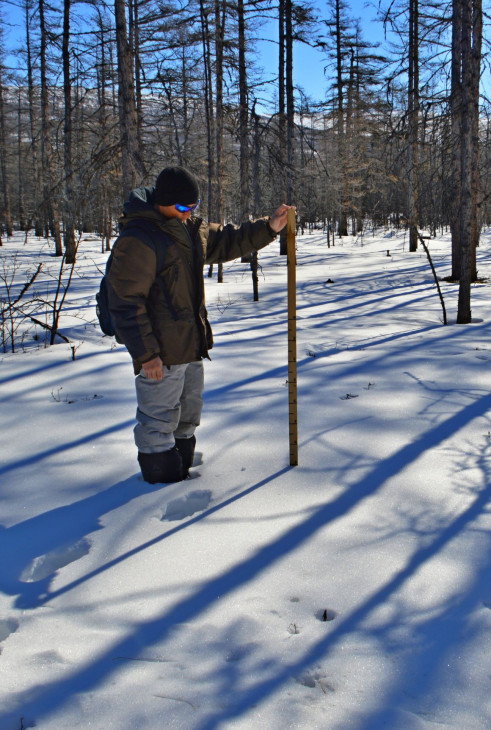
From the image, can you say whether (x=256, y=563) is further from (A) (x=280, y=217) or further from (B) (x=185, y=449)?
(A) (x=280, y=217)

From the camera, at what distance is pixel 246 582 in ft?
6.95

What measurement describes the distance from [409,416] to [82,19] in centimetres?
1659

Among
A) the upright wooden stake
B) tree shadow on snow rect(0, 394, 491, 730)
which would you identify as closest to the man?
the upright wooden stake

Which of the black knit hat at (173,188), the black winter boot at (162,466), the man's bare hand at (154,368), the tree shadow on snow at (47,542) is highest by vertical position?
the black knit hat at (173,188)

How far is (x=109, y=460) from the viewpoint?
335 centimetres

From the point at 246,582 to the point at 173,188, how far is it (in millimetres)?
1933

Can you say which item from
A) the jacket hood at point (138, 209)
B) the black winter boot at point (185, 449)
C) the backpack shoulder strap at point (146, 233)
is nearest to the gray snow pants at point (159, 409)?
the black winter boot at point (185, 449)

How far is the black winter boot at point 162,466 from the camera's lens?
9.63 feet

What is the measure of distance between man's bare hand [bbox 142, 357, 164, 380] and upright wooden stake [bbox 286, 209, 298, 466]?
78cm

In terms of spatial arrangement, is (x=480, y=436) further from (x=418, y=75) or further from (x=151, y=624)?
(x=418, y=75)

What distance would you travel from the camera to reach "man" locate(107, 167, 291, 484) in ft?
8.75

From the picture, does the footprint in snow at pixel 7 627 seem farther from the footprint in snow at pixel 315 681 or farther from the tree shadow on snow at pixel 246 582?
the footprint in snow at pixel 315 681

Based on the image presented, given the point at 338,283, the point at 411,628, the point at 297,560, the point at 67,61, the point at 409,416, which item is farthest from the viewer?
the point at 67,61

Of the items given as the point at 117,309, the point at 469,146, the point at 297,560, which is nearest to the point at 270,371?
the point at 117,309
